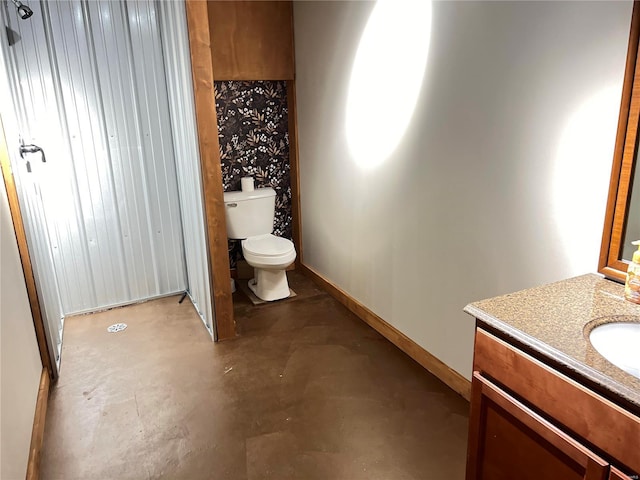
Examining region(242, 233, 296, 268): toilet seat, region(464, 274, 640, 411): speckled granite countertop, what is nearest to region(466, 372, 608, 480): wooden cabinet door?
region(464, 274, 640, 411): speckled granite countertop

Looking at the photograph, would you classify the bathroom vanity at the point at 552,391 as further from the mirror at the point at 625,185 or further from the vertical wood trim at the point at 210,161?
the vertical wood trim at the point at 210,161

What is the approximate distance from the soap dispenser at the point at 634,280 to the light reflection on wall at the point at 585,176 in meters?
0.22

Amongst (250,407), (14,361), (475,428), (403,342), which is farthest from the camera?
(403,342)

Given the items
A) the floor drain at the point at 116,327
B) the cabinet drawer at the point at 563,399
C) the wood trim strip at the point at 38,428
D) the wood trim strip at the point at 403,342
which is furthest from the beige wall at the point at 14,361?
the wood trim strip at the point at 403,342

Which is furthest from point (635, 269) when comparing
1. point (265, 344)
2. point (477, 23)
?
point (265, 344)

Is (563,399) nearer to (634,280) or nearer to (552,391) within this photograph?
(552,391)

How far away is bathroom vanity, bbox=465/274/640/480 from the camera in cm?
105

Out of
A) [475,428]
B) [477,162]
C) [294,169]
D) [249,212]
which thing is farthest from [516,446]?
[294,169]

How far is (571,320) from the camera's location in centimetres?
130

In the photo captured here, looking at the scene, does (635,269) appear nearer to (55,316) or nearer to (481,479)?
(481,479)

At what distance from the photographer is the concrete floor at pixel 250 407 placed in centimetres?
194

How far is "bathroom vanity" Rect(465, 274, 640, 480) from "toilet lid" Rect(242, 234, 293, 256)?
82.1 inches

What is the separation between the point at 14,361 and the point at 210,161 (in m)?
1.35

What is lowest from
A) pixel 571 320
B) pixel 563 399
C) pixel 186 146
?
pixel 563 399
